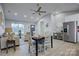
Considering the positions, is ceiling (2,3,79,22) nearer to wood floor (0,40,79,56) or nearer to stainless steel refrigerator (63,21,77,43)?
stainless steel refrigerator (63,21,77,43)

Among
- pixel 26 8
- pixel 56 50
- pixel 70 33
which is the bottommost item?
pixel 56 50

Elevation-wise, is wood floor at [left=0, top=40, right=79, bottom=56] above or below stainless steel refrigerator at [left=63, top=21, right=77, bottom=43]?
below

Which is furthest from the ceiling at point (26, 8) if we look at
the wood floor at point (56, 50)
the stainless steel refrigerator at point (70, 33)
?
the wood floor at point (56, 50)

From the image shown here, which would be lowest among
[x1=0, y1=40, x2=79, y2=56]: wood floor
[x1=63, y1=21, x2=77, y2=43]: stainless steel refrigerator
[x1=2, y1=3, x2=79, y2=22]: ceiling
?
[x1=0, y1=40, x2=79, y2=56]: wood floor

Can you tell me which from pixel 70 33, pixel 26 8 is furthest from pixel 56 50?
pixel 26 8

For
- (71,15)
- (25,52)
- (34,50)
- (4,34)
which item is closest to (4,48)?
(4,34)

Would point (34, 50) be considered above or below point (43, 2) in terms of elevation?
below

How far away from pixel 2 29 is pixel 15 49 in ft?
1.75

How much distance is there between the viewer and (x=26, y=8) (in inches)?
98.2

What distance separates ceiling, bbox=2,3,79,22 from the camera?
8.02ft

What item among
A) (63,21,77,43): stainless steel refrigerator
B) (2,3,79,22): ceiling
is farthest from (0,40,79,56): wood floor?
(2,3,79,22): ceiling

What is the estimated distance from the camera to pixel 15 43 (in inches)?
101

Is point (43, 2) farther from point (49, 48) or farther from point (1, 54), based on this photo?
point (1, 54)

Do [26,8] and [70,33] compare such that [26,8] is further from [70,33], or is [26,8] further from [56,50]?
[70,33]
